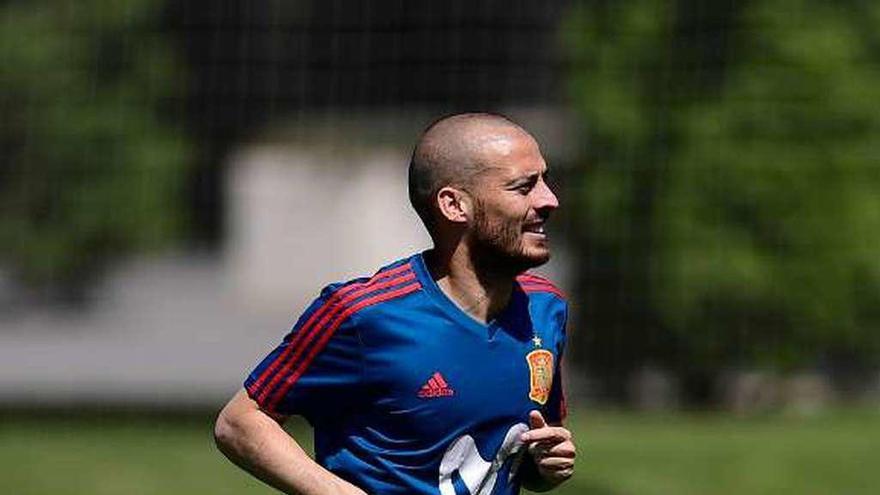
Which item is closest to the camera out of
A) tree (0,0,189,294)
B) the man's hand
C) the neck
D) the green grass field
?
the man's hand

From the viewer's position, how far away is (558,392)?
18.7 ft

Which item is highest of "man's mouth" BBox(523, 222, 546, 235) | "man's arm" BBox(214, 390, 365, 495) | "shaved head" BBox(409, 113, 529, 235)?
"shaved head" BBox(409, 113, 529, 235)

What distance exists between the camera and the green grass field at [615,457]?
13641mm

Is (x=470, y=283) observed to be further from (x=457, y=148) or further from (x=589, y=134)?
(x=589, y=134)

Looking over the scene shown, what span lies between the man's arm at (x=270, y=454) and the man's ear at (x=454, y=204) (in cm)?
63

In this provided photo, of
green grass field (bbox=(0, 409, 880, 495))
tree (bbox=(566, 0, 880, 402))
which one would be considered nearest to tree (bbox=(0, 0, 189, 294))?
green grass field (bbox=(0, 409, 880, 495))

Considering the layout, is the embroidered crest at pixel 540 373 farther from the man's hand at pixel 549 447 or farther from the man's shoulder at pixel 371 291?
the man's shoulder at pixel 371 291

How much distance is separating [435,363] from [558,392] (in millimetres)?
518

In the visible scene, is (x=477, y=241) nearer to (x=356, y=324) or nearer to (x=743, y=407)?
(x=356, y=324)

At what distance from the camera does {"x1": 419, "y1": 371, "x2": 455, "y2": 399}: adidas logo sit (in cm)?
528

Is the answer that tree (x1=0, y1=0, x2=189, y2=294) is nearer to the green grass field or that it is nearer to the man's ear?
the green grass field

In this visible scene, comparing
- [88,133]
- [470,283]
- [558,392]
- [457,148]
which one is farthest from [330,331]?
[88,133]

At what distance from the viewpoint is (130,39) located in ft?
64.2

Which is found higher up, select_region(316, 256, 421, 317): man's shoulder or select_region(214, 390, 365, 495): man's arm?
select_region(316, 256, 421, 317): man's shoulder
